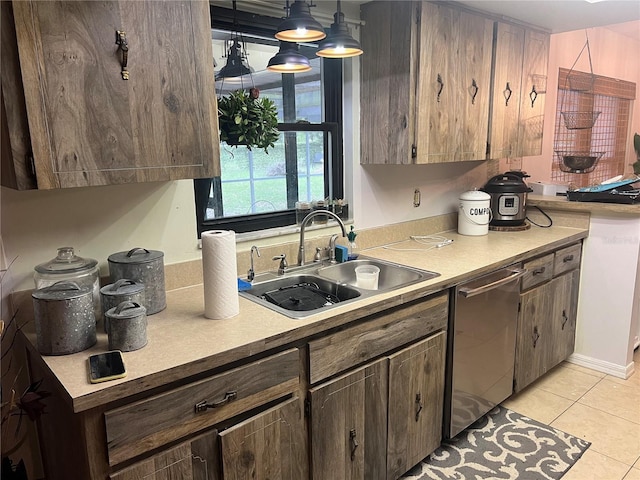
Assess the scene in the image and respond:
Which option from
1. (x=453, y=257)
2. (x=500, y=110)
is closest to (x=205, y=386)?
(x=453, y=257)

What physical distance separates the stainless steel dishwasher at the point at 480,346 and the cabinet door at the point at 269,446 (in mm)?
906

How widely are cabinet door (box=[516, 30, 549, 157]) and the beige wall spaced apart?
82 centimetres

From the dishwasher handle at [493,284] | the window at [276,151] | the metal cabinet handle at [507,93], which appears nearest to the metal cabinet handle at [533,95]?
the metal cabinet handle at [507,93]

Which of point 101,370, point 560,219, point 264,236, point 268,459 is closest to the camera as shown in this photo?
point 101,370

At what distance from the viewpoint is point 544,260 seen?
282 centimetres

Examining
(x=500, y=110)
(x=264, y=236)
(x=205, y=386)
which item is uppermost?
(x=500, y=110)

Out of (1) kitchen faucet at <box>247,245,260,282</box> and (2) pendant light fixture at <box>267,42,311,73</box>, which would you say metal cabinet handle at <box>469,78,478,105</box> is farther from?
(1) kitchen faucet at <box>247,245,260,282</box>

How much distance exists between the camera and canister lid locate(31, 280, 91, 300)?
1410mm

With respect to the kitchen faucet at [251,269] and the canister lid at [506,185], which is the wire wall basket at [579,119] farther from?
the kitchen faucet at [251,269]

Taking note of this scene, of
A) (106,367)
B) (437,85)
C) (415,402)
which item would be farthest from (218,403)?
(437,85)

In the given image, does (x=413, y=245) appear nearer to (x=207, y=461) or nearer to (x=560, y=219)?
(x=560, y=219)

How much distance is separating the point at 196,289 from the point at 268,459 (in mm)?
768

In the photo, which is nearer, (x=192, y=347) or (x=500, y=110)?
(x=192, y=347)

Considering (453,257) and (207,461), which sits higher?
(453,257)
